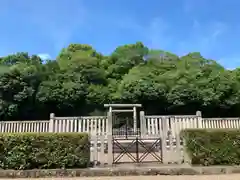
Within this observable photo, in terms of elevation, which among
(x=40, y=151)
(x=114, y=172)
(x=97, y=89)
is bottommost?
(x=114, y=172)

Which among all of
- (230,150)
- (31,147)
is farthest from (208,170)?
(31,147)

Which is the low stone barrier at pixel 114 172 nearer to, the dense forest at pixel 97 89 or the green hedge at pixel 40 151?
the green hedge at pixel 40 151

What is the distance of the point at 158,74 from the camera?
20.2 meters

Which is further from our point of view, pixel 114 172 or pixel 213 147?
pixel 213 147

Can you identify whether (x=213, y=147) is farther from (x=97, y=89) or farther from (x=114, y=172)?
(x=97, y=89)

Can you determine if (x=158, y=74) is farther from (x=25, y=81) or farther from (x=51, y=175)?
(x=51, y=175)

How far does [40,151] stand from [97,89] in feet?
42.3

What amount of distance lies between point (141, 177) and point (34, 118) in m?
15.2

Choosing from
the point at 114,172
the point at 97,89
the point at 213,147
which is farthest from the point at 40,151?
the point at 97,89

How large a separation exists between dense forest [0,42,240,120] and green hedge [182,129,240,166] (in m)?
11.9

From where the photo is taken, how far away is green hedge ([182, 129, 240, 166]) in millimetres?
6082

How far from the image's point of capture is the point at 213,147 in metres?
6.12

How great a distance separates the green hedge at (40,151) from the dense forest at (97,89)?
1194 centimetres

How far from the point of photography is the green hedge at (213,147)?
608 cm
